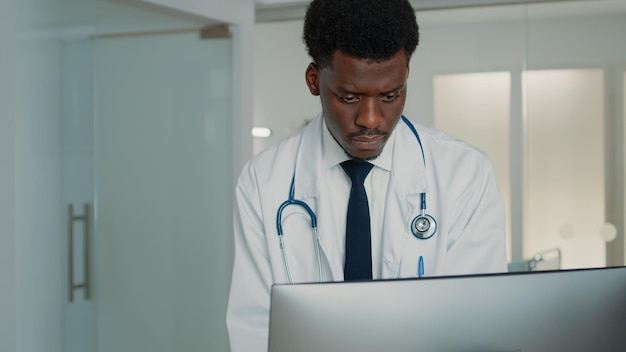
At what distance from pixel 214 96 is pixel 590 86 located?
5.85 feet

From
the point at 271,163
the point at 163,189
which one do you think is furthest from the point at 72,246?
the point at 271,163

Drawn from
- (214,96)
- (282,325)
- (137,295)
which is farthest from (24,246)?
(282,325)

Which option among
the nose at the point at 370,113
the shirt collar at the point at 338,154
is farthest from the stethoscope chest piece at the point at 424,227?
the nose at the point at 370,113

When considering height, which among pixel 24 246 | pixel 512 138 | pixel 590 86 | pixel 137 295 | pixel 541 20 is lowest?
pixel 137 295

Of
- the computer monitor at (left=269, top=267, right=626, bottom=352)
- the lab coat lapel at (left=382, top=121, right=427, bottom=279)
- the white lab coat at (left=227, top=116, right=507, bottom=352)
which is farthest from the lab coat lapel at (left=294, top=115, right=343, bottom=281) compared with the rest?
the computer monitor at (left=269, top=267, right=626, bottom=352)

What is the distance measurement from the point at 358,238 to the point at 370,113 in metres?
0.31

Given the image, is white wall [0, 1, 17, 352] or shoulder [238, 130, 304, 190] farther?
white wall [0, 1, 17, 352]

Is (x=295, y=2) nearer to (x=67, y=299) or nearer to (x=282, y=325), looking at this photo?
(x=67, y=299)

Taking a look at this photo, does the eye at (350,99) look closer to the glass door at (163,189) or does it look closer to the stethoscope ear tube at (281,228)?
the stethoscope ear tube at (281,228)

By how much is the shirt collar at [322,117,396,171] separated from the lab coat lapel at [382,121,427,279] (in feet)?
0.04

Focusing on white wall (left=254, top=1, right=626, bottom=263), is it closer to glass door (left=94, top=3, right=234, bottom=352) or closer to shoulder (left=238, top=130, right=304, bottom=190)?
glass door (left=94, top=3, right=234, bottom=352)

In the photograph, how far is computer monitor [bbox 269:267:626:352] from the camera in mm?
963

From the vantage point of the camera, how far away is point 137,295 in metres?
3.35

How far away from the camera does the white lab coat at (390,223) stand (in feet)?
5.03
